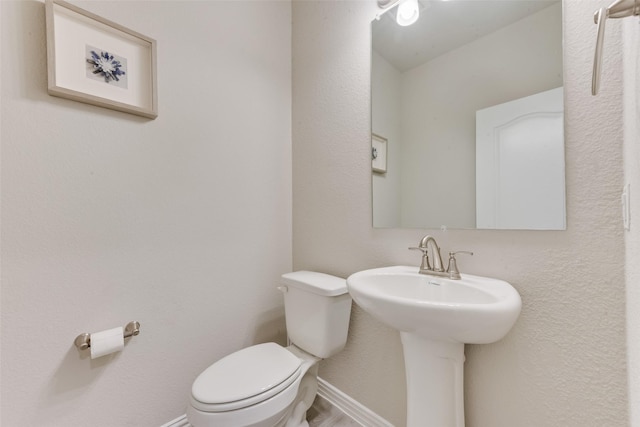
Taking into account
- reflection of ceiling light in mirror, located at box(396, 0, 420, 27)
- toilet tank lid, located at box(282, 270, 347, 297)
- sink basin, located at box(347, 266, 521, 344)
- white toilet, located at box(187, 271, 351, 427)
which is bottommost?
white toilet, located at box(187, 271, 351, 427)

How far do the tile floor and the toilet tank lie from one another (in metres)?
0.37

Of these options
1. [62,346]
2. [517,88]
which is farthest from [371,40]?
[62,346]

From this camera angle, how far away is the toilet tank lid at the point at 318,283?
3.83ft

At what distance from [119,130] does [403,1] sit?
1313mm

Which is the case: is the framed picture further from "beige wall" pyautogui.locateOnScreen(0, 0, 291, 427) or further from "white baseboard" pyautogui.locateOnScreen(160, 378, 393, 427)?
"white baseboard" pyautogui.locateOnScreen(160, 378, 393, 427)

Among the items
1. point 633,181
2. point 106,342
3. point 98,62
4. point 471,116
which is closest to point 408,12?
point 471,116

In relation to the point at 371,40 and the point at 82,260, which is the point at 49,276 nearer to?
the point at 82,260

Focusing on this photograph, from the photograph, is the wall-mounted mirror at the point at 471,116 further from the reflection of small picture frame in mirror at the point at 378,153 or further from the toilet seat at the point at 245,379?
the toilet seat at the point at 245,379

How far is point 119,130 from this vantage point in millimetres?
1041

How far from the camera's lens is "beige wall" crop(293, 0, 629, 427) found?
708mm

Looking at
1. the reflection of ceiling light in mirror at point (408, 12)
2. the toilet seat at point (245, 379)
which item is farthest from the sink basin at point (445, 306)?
the reflection of ceiling light in mirror at point (408, 12)

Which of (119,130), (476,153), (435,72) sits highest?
(435,72)

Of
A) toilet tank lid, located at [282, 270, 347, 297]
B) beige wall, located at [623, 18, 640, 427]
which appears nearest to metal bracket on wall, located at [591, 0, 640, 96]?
beige wall, located at [623, 18, 640, 427]

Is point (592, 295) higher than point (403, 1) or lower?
lower
